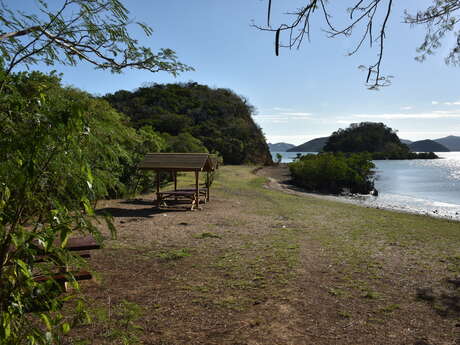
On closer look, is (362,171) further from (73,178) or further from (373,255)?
(73,178)

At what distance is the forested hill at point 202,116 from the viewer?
62781 mm

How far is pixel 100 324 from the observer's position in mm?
4234

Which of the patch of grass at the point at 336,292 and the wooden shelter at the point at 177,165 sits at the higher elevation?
the wooden shelter at the point at 177,165

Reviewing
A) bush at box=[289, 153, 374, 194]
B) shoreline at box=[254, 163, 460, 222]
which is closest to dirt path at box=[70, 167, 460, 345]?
shoreline at box=[254, 163, 460, 222]

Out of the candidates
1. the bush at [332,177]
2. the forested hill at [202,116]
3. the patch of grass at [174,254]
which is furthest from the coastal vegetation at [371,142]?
the patch of grass at [174,254]

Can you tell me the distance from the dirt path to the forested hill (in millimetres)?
48850

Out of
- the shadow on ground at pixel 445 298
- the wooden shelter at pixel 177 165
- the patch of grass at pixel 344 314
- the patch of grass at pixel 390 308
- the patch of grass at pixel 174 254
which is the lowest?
the shadow on ground at pixel 445 298

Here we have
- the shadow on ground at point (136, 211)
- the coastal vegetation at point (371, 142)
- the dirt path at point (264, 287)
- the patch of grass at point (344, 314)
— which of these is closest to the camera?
the dirt path at point (264, 287)

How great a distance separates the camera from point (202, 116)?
72688 millimetres

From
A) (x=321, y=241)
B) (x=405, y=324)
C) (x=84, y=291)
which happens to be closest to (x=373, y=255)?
(x=321, y=241)

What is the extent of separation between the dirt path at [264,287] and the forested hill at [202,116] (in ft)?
160

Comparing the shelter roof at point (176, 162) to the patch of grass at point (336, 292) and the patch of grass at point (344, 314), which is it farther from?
the patch of grass at point (344, 314)

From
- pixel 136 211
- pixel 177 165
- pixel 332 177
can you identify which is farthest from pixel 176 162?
pixel 332 177

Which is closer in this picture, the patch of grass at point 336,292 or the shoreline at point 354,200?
the patch of grass at point 336,292
